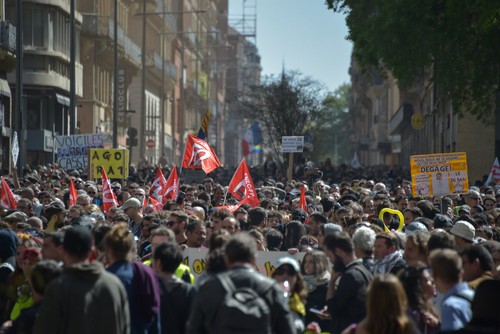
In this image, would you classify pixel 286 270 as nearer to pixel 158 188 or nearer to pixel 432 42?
pixel 158 188

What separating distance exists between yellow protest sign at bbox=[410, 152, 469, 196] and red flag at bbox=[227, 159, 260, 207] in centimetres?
243

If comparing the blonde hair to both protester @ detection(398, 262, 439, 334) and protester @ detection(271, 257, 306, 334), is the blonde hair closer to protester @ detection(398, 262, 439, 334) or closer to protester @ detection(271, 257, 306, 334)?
protester @ detection(398, 262, 439, 334)

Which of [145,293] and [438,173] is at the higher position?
[438,173]

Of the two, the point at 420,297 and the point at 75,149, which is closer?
the point at 420,297

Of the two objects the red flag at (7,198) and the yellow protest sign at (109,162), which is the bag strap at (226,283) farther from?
the yellow protest sign at (109,162)

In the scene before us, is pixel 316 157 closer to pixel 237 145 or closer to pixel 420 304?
pixel 237 145

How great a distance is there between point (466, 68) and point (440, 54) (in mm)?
846

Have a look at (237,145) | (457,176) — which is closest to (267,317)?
(457,176)

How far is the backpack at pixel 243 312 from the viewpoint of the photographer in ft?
26.3

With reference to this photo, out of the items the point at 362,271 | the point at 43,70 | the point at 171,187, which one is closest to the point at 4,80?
the point at 43,70

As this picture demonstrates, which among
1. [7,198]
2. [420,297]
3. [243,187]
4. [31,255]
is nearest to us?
[420,297]

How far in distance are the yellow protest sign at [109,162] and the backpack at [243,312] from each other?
68.5ft

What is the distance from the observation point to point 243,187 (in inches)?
871

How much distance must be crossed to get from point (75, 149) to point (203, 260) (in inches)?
769
